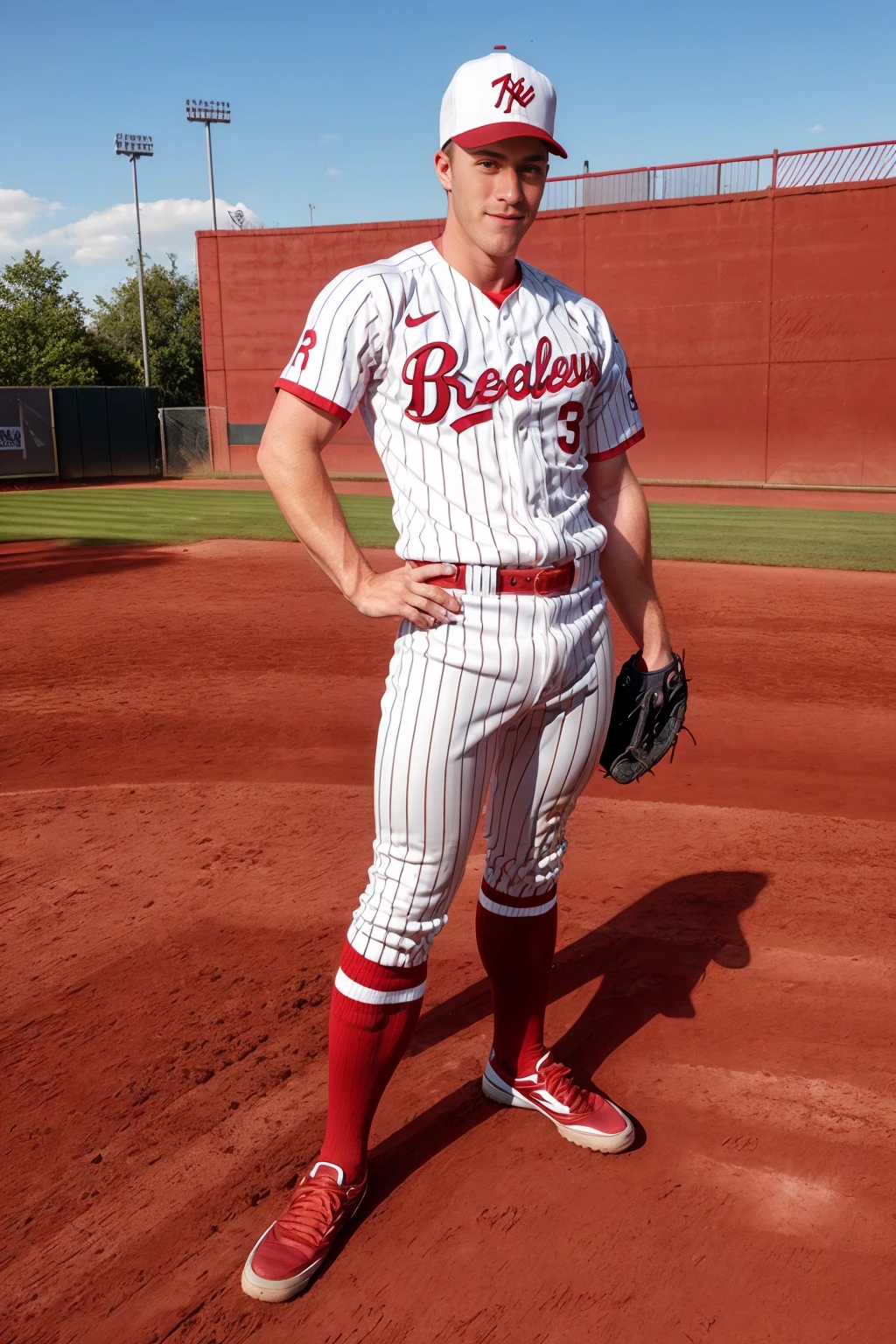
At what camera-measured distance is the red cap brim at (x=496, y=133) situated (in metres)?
1.81

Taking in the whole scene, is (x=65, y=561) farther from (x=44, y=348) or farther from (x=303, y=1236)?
(x=44, y=348)

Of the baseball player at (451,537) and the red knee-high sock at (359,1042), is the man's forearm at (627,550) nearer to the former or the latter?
the baseball player at (451,537)

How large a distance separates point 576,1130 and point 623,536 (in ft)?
4.06

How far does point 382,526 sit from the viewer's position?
1348cm

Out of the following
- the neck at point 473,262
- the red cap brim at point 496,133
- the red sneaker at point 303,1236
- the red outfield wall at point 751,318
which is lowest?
the red sneaker at point 303,1236

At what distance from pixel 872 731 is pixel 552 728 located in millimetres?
3455

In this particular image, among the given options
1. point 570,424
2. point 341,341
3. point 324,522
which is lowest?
point 324,522

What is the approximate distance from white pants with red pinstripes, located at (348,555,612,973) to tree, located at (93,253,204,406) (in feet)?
154

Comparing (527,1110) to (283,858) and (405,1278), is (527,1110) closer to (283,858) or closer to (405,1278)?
(405,1278)

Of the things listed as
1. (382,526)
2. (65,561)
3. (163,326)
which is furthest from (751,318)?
(163,326)

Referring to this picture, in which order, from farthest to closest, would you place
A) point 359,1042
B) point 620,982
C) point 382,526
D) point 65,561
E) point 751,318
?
point 751,318, point 382,526, point 65,561, point 620,982, point 359,1042

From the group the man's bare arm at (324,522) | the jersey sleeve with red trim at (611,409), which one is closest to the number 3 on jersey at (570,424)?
the jersey sleeve with red trim at (611,409)

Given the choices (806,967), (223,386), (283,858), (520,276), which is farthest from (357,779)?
(223,386)

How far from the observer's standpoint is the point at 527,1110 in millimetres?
2373
